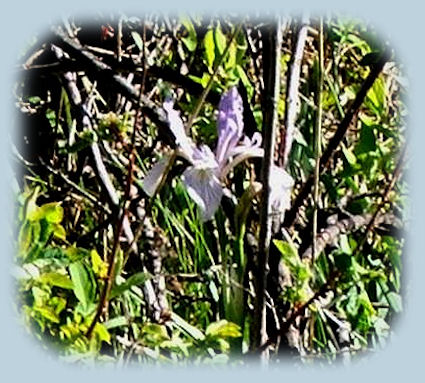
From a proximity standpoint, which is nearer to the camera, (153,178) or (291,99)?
(153,178)

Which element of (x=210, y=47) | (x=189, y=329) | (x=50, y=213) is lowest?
(x=189, y=329)

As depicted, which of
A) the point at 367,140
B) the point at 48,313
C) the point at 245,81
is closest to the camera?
the point at 48,313

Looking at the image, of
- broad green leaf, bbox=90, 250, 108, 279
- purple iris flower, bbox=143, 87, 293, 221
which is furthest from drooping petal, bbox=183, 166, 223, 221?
broad green leaf, bbox=90, 250, 108, 279

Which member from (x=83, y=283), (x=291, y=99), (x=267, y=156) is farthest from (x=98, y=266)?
(x=291, y=99)

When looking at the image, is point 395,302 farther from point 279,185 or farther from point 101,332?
point 101,332

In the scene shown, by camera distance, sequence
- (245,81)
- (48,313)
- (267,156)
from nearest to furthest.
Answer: (267,156), (48,313), (245,81)

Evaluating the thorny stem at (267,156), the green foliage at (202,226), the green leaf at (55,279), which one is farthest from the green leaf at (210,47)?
the green leaf at (55,279)

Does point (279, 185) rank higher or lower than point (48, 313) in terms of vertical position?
higher

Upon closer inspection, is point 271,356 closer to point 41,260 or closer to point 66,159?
point 41,260
